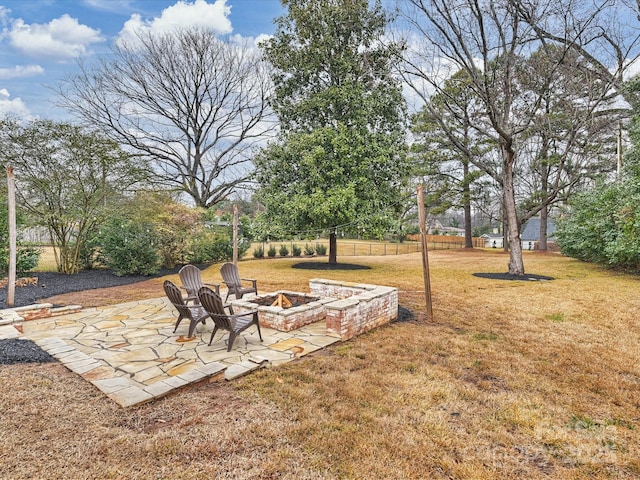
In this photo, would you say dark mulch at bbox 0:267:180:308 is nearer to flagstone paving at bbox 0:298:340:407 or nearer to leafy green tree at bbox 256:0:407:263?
flagstone paving at bbox 0:298:340:407

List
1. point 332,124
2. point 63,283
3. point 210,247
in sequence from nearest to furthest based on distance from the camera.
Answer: point 63,283 < point 332,124 < point 210,247

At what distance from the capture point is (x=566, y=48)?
9.47 metres

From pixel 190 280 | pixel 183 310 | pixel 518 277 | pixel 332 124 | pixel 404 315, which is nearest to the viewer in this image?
pixel 183 310

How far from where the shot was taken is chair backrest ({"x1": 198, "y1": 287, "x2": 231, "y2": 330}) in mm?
4078

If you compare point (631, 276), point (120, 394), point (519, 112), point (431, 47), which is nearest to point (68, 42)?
point (431, 47)

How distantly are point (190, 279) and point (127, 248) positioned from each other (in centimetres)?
573

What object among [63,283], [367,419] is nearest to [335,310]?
[367,419]

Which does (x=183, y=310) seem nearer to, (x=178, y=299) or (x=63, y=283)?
(x=178, y=299)

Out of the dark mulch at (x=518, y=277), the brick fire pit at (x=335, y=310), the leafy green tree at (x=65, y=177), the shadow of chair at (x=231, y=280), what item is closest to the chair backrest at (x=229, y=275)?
the shadow of chair at (x=231, y=280)

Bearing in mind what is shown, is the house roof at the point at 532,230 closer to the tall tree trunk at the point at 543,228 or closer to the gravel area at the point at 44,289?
the tall tree trunk at the point at 543,228

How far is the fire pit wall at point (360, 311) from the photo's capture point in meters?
4.71

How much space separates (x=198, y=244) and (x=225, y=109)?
7.49 m

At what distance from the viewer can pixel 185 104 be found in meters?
16.2

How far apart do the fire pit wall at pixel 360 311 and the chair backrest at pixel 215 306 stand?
1422 millimetres
